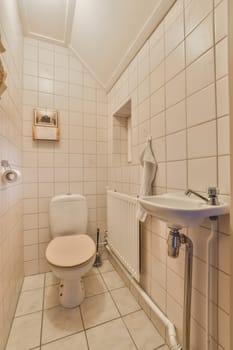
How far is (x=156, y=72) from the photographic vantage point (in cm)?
113

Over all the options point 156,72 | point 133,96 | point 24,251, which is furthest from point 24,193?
point 156,72

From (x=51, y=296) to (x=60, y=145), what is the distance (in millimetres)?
1404

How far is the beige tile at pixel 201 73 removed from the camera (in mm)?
755

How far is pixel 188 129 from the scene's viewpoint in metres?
0.88

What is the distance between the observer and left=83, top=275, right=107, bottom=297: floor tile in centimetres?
146

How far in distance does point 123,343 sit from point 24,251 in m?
1.21

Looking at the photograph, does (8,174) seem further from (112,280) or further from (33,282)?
(112,280)

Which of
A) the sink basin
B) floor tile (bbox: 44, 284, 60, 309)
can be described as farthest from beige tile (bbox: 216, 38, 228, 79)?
floor tile (bbox: 44, 284, 60, 309)

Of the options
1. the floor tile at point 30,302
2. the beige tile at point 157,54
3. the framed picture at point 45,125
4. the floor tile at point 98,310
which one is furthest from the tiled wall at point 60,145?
the beige tile at point 157,54

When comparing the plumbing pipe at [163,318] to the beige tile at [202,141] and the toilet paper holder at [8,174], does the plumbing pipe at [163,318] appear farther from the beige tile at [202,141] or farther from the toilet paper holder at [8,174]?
the toilet paper holder at [8,174]

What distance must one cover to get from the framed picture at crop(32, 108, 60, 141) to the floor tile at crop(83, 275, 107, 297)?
1448mm

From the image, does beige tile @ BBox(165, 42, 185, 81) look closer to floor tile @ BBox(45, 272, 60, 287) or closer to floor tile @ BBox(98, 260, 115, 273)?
floor tile @ BBox(98, 260, 115, 273)

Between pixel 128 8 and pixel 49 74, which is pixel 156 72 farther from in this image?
pixel 49 74

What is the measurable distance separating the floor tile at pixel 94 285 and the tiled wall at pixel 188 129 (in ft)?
1.48
